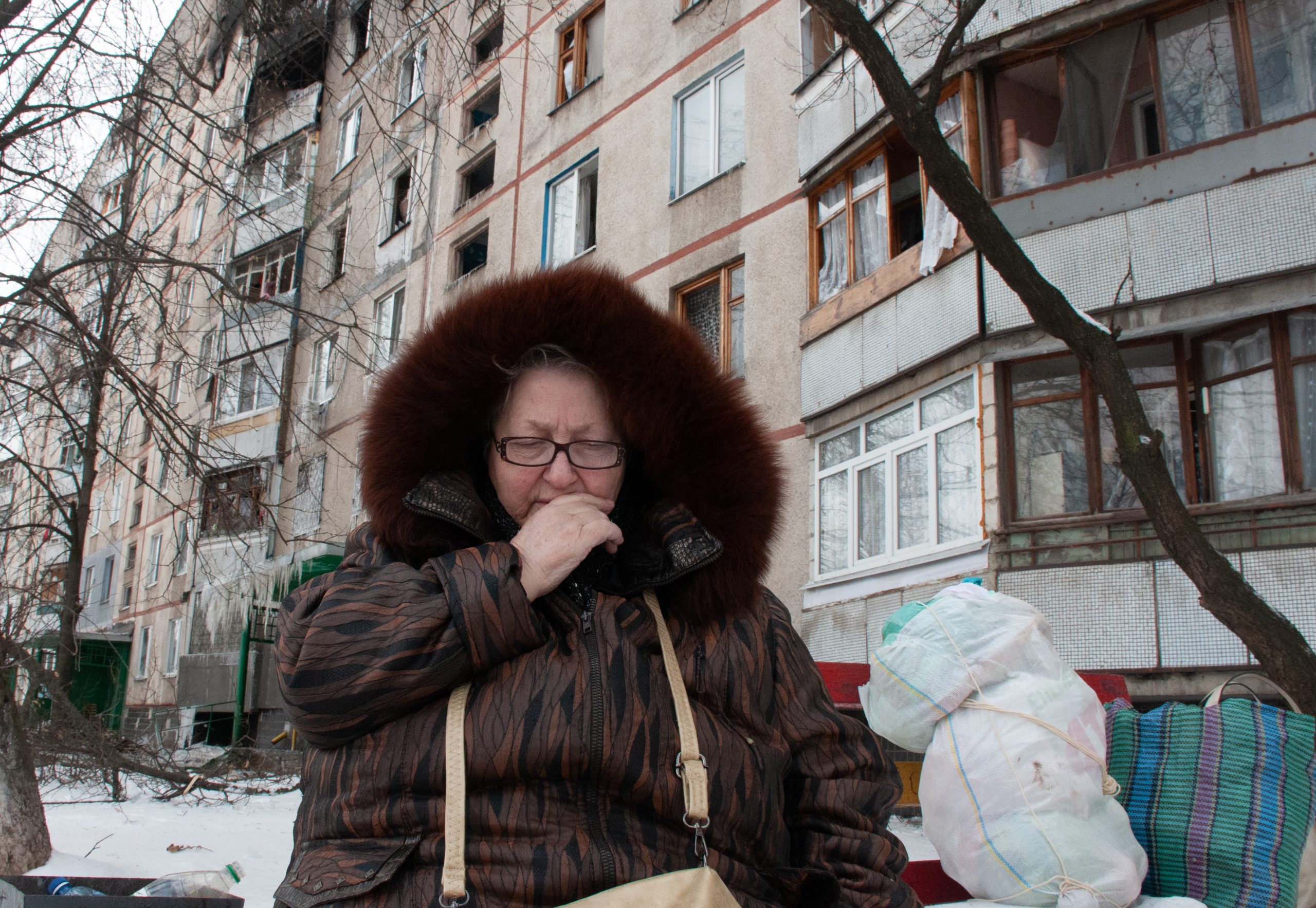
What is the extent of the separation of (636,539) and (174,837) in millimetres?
6547

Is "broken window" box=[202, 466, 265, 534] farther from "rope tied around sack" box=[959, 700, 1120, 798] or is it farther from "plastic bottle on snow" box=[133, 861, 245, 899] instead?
"rope tied around sack" box=[959, 700, 1120, 798]

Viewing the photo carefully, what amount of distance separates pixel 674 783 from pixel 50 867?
5.74 metres

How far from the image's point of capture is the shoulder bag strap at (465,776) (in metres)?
1.62

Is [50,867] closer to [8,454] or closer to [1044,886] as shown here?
[8,454]

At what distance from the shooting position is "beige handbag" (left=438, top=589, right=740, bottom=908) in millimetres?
1593

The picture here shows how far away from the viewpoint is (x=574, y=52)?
17.4 metres

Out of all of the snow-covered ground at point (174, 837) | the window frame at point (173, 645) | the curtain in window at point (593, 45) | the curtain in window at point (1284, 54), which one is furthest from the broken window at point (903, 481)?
the window frame at point (173, 645)

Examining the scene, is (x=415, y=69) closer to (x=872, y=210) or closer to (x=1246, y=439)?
(x=872, y=210)

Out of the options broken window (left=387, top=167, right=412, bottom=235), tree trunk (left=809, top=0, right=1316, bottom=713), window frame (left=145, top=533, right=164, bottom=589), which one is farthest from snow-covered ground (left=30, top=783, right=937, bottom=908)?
window frame (left=145, top=533, right=164, bottom=589)

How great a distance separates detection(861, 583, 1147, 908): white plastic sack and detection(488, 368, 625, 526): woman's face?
4.71 ft

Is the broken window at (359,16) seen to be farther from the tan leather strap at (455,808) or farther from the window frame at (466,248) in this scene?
the window frame at (466,248)

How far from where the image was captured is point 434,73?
17.1ft

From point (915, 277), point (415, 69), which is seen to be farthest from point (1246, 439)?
point (415, 69)

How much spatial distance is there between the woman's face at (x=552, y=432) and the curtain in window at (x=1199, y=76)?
8.26m
